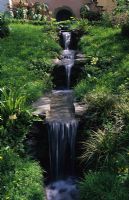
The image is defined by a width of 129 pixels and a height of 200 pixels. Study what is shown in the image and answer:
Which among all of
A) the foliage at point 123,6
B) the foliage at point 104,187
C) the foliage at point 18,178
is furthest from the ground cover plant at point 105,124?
the foliage at point 123,6

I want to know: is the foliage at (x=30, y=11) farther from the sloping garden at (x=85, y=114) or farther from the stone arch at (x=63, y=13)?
the sloping garden at (x=85, y=114)

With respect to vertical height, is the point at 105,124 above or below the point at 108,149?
above

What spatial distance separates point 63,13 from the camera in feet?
90.3

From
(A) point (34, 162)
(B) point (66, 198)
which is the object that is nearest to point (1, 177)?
(A) point (34, 162)

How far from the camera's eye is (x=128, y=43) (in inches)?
615

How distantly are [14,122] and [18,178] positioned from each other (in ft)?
5.40

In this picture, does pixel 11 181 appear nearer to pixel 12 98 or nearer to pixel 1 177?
pixel 1 177

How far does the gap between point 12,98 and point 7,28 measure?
8.02m

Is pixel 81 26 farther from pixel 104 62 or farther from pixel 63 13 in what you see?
pixel 63 13

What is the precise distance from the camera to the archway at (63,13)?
27188mm

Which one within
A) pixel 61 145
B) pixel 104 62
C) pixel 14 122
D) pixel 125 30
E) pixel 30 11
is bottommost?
pixel 61 145

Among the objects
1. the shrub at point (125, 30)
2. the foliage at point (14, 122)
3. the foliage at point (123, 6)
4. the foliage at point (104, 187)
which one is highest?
the foliage at point (123, 6)

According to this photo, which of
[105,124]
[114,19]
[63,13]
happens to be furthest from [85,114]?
[63,13]

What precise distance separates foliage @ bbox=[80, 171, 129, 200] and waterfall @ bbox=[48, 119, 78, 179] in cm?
193
